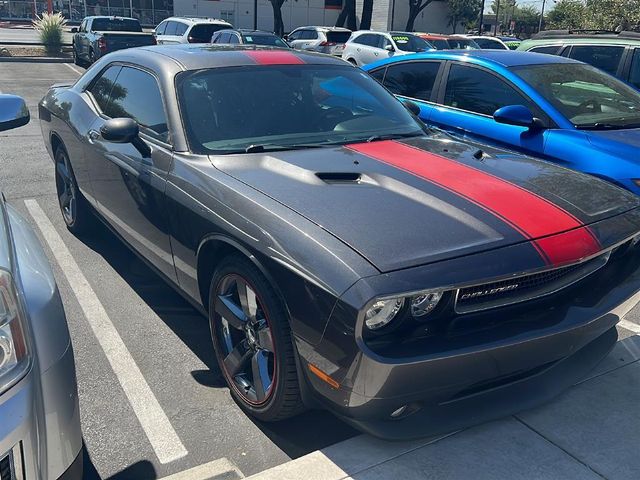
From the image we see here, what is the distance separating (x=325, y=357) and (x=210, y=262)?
3.31 feet

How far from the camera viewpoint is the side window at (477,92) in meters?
5.27

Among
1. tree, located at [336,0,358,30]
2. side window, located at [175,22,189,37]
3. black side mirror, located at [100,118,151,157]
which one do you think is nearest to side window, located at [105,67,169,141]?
black side mirror, located at [100,118,151,157]

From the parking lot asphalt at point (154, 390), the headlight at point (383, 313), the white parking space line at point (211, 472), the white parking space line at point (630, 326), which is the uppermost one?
the headlight at point (383, 313)

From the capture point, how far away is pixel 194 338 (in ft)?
12.3

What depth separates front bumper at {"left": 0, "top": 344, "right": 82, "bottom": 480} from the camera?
1744mm

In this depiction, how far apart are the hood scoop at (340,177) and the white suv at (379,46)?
15.5 m

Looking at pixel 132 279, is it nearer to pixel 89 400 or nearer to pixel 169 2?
pixel 89 400

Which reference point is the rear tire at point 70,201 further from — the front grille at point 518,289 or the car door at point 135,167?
the front grille at point 518,289

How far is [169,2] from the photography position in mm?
49906

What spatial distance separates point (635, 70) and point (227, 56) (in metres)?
5.49

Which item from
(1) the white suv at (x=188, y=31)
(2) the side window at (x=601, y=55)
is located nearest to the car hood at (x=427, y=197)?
(2) the side window at (x=601, y=55)

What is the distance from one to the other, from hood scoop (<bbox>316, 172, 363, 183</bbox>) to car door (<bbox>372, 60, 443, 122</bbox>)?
3073 mm

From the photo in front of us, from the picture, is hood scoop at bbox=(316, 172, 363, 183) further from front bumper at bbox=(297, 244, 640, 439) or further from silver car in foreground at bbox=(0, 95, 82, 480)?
silver car in foreground at bbox=(0, 95, 82, 480)

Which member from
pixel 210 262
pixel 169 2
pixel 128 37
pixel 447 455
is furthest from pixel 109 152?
pixel 169 2
